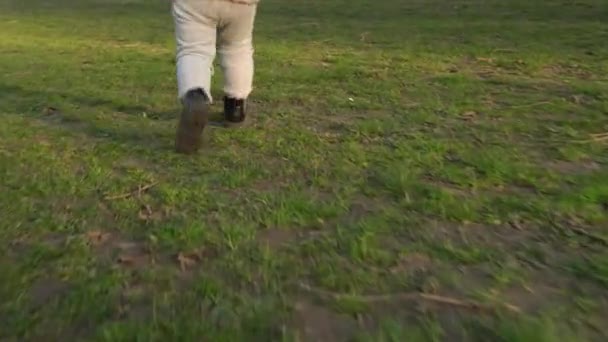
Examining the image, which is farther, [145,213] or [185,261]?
[145,213]

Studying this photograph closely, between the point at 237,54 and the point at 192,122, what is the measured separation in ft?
2.61

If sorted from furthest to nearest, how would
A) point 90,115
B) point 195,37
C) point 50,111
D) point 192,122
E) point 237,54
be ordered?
point 50,111
point 90,115
point 237,54
point 195,37
point 192,122

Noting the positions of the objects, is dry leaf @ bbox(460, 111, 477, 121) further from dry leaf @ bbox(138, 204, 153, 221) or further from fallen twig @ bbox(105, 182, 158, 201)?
dry leaf @ bbox(138, 204, 153, 221)

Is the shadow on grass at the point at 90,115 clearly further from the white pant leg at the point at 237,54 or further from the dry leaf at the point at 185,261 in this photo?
the dry leaf at the point at 185,261

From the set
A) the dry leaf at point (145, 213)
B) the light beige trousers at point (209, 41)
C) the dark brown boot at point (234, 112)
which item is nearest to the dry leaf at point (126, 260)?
the dry leaf at point (145, 213)

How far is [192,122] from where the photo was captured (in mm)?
3346

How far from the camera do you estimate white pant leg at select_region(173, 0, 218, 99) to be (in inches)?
141

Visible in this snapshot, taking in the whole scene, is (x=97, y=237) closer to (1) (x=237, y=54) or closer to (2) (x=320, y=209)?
(2) (x=320, y=209)

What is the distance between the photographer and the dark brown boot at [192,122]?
335 cm

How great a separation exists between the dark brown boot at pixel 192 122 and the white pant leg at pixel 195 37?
177 millimetres

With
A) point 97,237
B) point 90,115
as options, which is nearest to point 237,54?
point 90,115

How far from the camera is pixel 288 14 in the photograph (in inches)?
464

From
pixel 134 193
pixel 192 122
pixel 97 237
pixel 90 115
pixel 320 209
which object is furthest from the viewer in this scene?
pixel 90 115

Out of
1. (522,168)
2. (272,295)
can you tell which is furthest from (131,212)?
(522,168)
